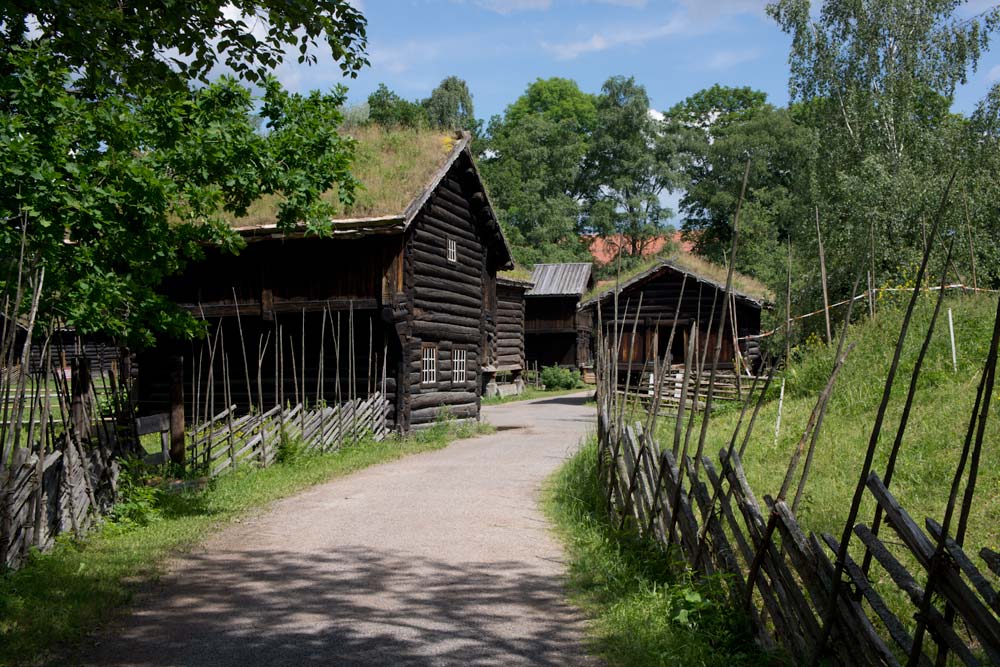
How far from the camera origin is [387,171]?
19.6m

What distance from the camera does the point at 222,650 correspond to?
225 inches

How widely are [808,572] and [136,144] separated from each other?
8.51 meters

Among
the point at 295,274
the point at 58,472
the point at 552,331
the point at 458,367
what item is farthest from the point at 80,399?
Answer: the point at 552,331

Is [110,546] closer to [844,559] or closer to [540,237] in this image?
[844,559]

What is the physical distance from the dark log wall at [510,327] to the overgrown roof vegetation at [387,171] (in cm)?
1790

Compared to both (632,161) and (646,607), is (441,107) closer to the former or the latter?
(632,161)

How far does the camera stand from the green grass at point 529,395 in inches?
1384

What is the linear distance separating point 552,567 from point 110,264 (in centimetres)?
588

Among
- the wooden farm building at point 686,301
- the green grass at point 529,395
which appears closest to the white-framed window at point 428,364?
the wooden farm building at point 686,301

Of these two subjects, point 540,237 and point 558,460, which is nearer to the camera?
point 558,460

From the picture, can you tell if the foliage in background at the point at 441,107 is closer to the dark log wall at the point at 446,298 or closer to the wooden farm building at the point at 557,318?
the wooden farm building at the point at 557,318

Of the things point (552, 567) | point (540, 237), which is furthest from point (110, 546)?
point (540, 237)

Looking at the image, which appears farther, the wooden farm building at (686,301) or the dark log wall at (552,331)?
the dark log wall at (552,331)

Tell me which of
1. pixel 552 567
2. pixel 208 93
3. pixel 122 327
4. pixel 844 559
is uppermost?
pixel 208 93
